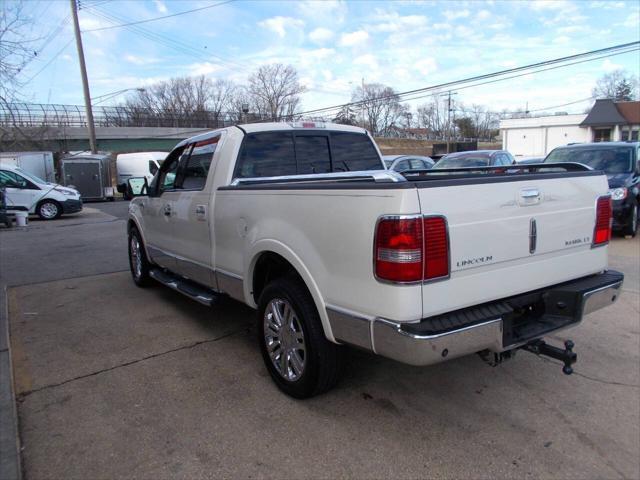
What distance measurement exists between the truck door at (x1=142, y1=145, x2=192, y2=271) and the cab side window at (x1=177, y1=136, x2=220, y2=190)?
12 cm

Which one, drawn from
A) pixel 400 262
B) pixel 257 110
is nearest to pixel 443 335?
pixel 400 262

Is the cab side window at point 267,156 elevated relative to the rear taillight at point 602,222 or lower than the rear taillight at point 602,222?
elevated

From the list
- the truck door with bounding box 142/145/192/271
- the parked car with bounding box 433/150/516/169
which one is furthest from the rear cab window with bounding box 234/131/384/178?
the parked car with bounding box 433/150/516/169

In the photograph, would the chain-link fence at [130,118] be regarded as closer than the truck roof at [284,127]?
No

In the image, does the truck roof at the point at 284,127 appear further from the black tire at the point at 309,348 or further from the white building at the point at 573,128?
the white building at the point at 573,128

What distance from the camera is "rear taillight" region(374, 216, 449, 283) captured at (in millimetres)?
2498

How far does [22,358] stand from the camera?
4391mm

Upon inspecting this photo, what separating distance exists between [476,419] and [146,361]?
2769mm

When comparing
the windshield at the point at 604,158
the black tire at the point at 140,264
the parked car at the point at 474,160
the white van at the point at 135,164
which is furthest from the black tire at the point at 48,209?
the windshield at the point at 604,158

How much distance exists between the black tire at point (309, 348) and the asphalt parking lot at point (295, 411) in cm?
16

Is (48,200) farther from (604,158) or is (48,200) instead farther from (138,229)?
(604,158)

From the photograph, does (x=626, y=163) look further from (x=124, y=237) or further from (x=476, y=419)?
(x=124, y=237)

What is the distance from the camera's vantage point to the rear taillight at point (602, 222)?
3.46 meters

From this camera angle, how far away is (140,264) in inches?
264
